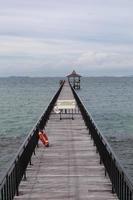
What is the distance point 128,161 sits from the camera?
918 inches

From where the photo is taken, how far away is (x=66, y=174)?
A: 41.9 ft

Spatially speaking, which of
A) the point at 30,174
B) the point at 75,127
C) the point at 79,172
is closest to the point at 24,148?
the point at 30,174

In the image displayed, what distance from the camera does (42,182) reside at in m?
11.9

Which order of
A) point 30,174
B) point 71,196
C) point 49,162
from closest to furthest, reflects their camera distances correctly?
point 71,196, point 30,174, point 49,162

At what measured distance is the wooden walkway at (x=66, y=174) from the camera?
10.8m

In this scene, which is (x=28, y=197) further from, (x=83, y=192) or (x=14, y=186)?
(x=83, y=192)

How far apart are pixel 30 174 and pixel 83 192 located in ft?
7.49

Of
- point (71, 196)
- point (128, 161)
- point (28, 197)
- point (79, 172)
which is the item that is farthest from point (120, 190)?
point (128, 161)

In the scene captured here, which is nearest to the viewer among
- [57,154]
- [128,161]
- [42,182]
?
[42,182]

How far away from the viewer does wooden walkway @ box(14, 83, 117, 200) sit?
35.5 feet

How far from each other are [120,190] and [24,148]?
3.27 m

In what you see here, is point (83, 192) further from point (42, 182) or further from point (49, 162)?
point (49, 162)

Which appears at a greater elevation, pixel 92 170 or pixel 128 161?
pixel 92 170

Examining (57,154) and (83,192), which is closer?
(83,192)
